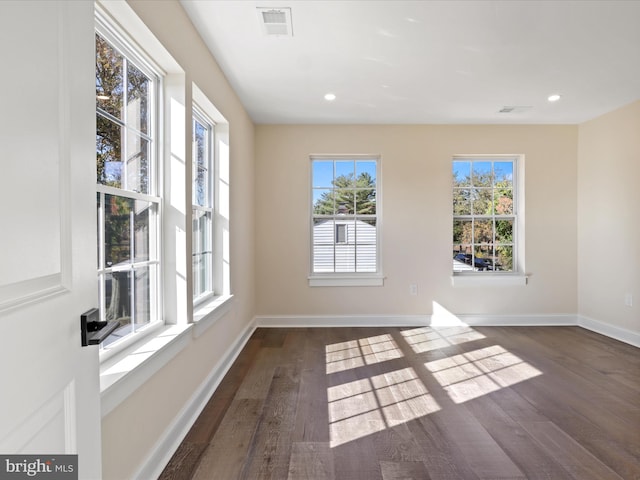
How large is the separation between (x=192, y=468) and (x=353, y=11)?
2827mm

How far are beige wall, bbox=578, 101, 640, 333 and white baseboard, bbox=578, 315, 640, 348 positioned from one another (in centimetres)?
5

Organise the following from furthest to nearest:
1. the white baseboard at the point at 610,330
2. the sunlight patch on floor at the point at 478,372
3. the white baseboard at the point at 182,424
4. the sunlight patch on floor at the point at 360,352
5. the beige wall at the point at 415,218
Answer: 1. the beige wall at the point at 415,218
2. the white baseboard at the point at 610,330
3. the sunlight patch on floor at the point at 360,352
4. the sunlight patch on floor at the point at 478,372
5. the white baseboard at the point at 182,424

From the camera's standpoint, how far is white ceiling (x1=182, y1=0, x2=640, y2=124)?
90.4 inches

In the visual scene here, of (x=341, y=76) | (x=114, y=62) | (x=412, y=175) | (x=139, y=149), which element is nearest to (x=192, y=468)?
(x=139, y=149)

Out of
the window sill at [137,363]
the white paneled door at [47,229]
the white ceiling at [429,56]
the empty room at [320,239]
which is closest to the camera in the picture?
the white paneled door at [47,229]

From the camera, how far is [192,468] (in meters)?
1.87

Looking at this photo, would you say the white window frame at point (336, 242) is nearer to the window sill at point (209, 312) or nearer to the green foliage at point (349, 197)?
the green foliage at point (349, 197)

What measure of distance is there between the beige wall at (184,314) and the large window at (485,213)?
2.78m

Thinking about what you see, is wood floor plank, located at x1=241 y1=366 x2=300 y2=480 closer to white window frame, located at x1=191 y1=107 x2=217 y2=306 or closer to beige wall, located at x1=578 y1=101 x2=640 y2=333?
white window frame, located at x1=191 y1=107 x2=217 y2=306

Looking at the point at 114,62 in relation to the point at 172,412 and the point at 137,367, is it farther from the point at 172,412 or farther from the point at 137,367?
the point at 172,412

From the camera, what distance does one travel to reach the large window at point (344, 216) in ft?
15.7

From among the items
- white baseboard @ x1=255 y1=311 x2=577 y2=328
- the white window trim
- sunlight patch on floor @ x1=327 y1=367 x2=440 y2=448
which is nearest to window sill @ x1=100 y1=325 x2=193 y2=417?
the white window trim

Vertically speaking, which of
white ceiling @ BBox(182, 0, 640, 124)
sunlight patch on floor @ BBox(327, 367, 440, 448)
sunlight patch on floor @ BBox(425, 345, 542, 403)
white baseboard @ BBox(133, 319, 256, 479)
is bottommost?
sunlight patch on floor @ BBox(327, 367, 440, 448)

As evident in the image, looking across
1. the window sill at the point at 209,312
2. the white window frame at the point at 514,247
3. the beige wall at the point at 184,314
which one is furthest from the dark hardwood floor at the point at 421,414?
the white window frame at the point at 514,247
